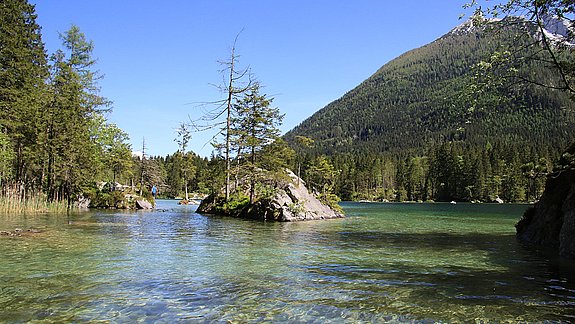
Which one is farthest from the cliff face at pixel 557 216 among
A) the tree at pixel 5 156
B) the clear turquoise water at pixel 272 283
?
the tree at pixel 5 156

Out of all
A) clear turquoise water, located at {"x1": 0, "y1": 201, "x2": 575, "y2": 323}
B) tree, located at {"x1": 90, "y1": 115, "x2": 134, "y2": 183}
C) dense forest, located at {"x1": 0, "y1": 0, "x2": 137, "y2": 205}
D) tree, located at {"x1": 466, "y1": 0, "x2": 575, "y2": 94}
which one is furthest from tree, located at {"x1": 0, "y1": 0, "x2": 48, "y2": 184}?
tree, located at {"x1": 466, "y1": 0, "x2": 575, "y2": 94}

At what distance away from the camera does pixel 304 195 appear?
108ft

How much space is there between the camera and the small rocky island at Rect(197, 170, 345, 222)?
2864 cm

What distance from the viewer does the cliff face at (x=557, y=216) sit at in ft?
42.1

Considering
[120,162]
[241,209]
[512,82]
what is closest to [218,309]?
[512,82]

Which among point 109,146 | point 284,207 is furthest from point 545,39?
point 109,146

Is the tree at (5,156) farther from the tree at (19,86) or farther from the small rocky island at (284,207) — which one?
the small rocky island at (284,207)

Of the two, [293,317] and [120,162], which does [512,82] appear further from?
[120,162]

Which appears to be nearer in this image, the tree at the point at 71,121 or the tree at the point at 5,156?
the tree at the point at 5,156

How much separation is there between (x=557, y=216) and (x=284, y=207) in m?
16.8

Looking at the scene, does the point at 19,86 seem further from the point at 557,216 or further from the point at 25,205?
the point at 557,216

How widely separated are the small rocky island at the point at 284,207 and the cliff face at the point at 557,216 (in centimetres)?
1462

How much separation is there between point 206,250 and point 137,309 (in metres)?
6.71

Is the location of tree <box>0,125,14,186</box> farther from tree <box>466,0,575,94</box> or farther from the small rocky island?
tree <box>466,0,575,94</box>
